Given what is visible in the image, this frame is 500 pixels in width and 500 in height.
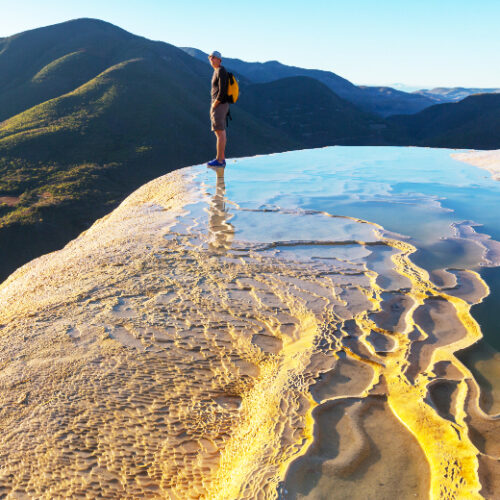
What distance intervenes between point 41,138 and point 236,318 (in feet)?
135

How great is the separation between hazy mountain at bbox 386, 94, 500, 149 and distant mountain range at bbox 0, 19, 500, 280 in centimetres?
24

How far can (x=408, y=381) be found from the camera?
6.14ft

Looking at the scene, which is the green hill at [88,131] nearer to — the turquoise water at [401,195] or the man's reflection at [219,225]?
the turquoise water at [401,195]

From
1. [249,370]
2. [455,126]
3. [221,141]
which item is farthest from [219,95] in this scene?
[455,126]

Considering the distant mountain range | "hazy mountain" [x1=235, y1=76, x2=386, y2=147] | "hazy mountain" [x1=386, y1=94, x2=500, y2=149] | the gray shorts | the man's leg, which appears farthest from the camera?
"hazy mountain" [x1=235, y1=76, x2=386, y2=147]

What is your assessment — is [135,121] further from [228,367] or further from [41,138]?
[228,367]

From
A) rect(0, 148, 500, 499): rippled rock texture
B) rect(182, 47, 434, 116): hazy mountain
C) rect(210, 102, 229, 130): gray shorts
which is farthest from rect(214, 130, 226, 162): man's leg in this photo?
rect(182, 47, 434, 116): hazy mountain

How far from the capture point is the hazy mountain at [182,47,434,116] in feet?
348

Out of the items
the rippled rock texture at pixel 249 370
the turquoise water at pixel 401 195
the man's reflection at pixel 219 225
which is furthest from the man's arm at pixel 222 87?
the rippled rock texture at pixel 249 370

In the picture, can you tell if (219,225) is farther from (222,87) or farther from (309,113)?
(309,113)

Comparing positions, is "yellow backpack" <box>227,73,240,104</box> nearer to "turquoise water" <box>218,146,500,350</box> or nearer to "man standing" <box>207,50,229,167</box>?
"man standing" <box>207,50,229,167</box>

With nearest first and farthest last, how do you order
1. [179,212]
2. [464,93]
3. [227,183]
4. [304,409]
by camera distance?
[304,409]
[179,212]
[227,183]
[464,93]

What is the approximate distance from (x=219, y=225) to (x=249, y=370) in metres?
2.23

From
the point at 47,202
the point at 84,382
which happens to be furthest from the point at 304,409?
the point at 47,202
